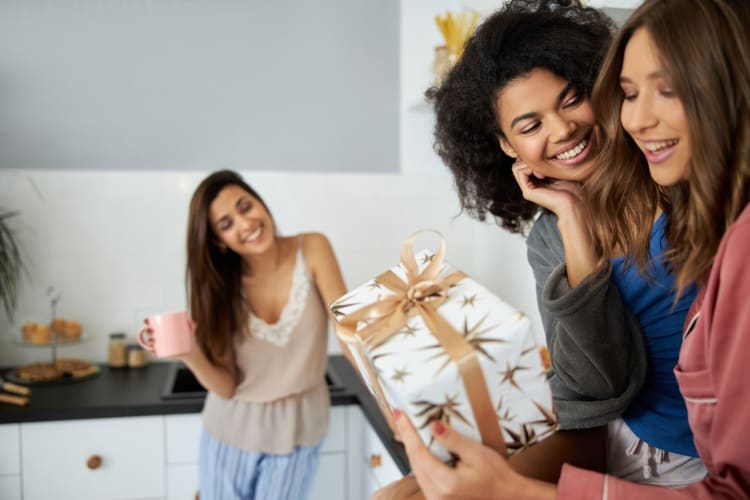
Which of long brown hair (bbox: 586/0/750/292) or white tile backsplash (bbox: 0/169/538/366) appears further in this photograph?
white tile backsplash (bbox: 0/169/538/366)

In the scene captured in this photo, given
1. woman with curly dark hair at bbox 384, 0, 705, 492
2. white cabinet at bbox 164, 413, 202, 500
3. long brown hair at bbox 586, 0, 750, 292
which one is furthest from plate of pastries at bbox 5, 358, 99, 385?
long brown hair at bbox 586, 0, 750, 292

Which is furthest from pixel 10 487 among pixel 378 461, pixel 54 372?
pixel 378 461

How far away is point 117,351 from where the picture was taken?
2.44 meters

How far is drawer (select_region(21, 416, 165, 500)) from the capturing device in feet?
6.59

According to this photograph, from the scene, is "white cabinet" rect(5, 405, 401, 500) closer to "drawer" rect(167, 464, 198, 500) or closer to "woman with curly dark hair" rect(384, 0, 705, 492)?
"drawer" rect(167, 464, 198, 500)

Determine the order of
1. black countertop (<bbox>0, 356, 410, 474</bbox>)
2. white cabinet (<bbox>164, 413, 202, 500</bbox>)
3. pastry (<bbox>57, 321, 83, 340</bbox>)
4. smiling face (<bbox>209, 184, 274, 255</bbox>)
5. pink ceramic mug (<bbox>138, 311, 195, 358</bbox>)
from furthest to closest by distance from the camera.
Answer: pastry (<bbox>57, 321, 83, 340</bbox>), white cabinet (<bbox>164, 413, 202, 500</bbox>), black countertop (<bbox>0, 356, 410, 474</bbox>), smiling face (<bbox>209, 184, 274, 255</bbox>), pink ceramic mug (<bbox>138, 311, 195, 358</bbox>)

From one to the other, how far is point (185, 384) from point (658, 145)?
2070 millimetres

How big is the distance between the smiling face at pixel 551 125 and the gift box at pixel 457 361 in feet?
1.02

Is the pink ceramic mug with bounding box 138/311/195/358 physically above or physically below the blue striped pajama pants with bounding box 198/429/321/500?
above

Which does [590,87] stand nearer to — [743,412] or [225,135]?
[743,412]

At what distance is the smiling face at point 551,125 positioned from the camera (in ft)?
2.86

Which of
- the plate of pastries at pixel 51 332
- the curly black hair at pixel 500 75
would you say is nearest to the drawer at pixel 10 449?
the plate of pastries at pixel 51 332

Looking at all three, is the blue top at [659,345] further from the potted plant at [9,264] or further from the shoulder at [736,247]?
the potted plant at [9,264]

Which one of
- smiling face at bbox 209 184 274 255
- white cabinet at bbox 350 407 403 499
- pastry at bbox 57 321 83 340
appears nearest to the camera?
Result: smiling face at bbox 209 184 274 255
